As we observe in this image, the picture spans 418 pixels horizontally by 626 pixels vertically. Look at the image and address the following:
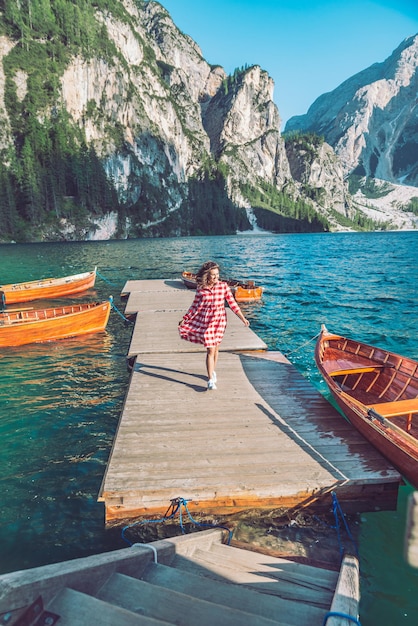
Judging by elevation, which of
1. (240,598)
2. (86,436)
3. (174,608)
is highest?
(174,608)

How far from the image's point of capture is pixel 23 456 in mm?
7184

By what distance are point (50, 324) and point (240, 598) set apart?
13.6m

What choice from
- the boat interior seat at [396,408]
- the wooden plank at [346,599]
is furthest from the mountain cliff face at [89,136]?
the wooden plank at [346,599]

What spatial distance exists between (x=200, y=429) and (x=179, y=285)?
1803 centimetres

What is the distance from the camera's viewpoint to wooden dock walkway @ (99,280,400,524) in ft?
16.2

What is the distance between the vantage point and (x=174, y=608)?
260 centimetres

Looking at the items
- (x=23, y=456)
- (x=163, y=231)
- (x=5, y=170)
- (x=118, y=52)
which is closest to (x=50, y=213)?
(x=5, y=170)

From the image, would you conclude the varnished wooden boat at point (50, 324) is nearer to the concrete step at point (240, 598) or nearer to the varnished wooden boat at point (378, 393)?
the varnished wooden boat at point (378, 393)

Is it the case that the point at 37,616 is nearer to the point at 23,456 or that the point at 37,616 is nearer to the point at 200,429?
the point at 200,429

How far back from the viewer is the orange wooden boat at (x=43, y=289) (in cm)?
2277

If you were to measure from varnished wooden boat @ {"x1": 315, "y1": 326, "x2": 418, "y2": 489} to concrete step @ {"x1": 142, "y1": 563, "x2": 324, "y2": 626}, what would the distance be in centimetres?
301

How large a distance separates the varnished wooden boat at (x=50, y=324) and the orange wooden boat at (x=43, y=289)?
6.47m

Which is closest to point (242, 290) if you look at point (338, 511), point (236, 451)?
point (236, 451)

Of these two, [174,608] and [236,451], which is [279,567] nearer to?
[174,608]
